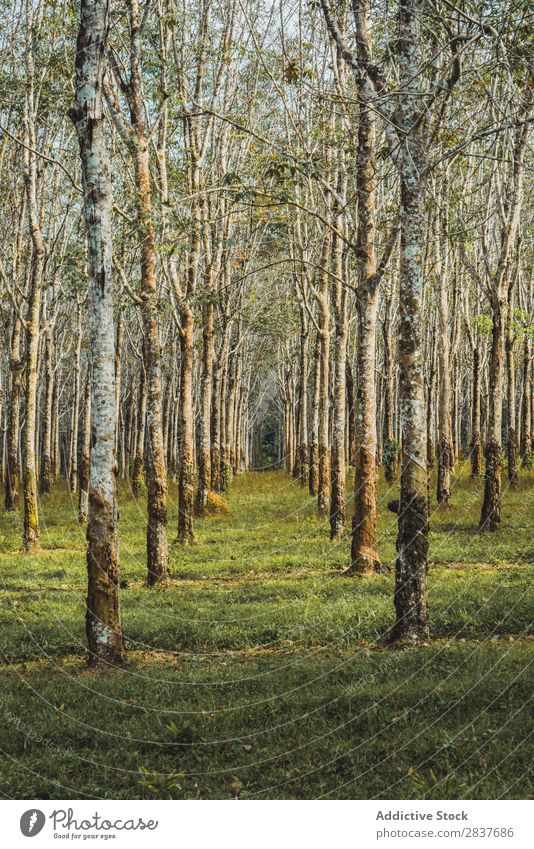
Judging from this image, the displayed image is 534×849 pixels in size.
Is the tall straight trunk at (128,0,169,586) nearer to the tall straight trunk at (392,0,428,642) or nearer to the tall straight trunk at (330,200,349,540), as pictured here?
the tall straight trunk at (330,200,349,540)

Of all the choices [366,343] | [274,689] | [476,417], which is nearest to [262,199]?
[366,343]

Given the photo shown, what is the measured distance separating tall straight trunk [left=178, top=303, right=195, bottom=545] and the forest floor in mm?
2816

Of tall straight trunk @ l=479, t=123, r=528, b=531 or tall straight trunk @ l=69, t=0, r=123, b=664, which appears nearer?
tall straight trunk @ l=69, t=0, r=123, b=664

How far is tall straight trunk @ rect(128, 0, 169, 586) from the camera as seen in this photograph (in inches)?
507

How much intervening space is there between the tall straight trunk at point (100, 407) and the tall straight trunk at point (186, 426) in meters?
7.89

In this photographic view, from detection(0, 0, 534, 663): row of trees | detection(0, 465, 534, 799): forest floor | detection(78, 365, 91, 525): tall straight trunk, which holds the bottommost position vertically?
detection(0, 465, 534, 799): forest floor

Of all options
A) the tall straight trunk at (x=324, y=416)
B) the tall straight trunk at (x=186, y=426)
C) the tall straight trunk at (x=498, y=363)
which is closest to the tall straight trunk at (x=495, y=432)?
the tall straight trunk at (x=498, y=363)

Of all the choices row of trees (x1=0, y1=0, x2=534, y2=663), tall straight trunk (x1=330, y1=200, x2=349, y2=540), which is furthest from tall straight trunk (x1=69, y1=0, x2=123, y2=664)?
tall straight trunk (x1=330, y1=200, x2=349, y2=540)

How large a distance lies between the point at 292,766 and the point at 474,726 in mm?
1535

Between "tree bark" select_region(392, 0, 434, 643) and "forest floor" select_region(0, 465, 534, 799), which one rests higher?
"tree bark" select_region(392, 0, 434, 643)

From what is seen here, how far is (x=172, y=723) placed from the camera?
6.66 m

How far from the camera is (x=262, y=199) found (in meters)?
A: 15.9

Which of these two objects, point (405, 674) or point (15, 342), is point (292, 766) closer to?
point (405, 674)

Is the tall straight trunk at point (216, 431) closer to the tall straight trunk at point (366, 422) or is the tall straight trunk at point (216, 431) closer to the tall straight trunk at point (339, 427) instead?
the tall straight trunk at point (339, 427)
